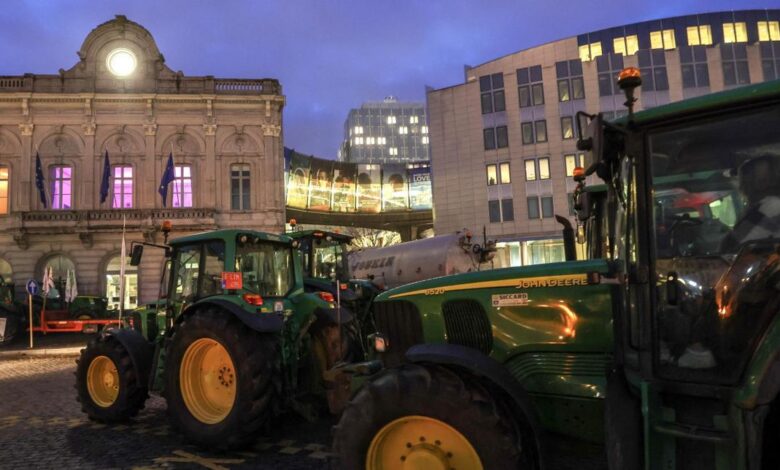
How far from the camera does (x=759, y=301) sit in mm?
2828

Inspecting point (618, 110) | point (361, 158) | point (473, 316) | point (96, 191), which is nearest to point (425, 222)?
point (618, 110)

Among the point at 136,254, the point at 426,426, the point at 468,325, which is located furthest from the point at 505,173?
the point at 426,426

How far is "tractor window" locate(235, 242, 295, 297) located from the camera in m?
6.70

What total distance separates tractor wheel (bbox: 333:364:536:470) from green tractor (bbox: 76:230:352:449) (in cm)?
206

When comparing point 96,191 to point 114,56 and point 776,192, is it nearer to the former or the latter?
point 114,56

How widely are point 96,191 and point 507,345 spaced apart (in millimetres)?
30404

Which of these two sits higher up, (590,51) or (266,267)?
(590,51)

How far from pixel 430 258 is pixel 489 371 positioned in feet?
54.9

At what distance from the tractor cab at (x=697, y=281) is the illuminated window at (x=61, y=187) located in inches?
1244

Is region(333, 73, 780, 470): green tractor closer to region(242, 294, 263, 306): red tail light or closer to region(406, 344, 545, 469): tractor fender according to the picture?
region(406, 344, 545, 469): tractor fender

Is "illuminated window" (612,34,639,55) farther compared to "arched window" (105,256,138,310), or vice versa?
"illuminated window" (612,34,639,55)

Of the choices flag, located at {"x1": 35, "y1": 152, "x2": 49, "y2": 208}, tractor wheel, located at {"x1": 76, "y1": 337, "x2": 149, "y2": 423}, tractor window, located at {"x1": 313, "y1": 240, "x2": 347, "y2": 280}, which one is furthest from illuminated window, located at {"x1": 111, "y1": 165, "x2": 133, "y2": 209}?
tractor wheel, located at {"x1": 76, "y1": 337, "x2": 149, "y2": 423}

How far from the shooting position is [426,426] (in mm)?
3447

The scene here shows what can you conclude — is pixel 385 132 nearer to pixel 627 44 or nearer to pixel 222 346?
pixel 627 44
